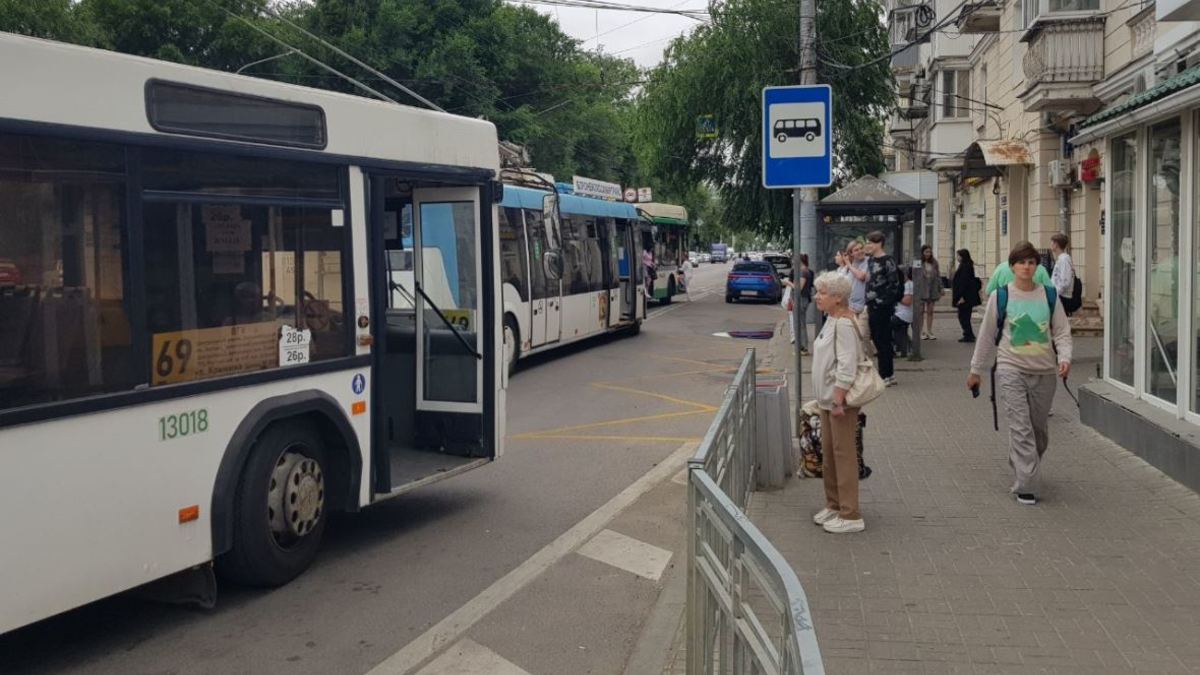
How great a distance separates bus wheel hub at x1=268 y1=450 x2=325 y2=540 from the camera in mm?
6508

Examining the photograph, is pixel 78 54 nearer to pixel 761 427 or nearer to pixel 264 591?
pixel 264 591

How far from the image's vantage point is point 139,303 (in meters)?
5.51

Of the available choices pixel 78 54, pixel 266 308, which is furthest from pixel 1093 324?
pixel 78 54

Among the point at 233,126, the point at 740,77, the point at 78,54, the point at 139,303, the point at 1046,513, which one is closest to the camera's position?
the point at 78,54

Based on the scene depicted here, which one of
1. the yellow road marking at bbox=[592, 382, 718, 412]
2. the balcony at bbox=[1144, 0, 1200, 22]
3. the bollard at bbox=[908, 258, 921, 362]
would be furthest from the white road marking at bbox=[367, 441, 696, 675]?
the bollard at bbox=[908, 258, 921, 362]

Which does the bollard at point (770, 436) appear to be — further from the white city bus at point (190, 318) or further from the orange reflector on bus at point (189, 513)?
the orange reflector on bus at point (189, 513)

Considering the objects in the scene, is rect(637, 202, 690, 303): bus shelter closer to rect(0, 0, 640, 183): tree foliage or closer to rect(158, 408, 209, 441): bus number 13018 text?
rect(0, 0, 640, 183): tree foliage

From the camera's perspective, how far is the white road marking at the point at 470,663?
5324mm

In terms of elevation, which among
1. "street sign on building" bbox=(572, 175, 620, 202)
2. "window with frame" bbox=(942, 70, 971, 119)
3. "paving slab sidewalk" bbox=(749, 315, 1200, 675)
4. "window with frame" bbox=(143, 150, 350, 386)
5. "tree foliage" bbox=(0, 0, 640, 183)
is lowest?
"paving slab sidewalk" bbox=(749, 315, 1200, 675)

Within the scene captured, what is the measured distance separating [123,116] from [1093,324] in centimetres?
1827

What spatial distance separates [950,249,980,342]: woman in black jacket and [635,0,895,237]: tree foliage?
10.1m

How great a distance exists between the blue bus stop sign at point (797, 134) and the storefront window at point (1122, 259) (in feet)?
9.49

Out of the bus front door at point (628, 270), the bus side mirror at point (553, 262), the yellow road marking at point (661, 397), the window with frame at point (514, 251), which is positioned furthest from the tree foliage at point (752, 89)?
the bus side mirror at point (553, 262)

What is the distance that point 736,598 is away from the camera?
3.58m
